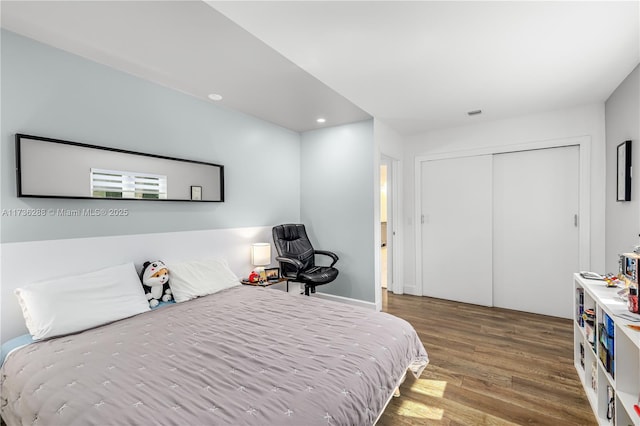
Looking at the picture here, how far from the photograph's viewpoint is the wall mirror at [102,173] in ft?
6.81

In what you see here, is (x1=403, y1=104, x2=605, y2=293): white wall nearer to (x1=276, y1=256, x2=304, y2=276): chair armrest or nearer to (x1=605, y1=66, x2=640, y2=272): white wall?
(x1=605, y1=66, x2=640, y2=272): white wall

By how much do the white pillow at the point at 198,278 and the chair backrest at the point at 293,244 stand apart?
85 cm

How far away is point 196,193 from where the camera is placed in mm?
3115

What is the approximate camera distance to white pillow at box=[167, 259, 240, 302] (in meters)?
2.62

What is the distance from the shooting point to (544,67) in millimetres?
2521

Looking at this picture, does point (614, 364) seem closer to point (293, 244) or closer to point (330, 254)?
point (330, 254)

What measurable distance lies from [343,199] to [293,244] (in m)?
0.92

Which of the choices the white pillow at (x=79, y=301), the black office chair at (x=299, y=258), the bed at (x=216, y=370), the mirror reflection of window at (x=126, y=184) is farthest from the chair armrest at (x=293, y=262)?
the white pillow at (x=79, y=301)

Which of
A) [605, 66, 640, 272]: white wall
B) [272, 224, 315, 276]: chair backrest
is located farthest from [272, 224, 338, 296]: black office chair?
[605, 66, 640, 272]: white wall

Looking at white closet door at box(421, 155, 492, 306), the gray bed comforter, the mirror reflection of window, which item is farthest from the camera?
white closet door at box(421, 155, 492, 306)

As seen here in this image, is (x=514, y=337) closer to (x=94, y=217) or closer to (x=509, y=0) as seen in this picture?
(x=509, y=0)

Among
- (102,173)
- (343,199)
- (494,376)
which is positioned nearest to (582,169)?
(494,376)

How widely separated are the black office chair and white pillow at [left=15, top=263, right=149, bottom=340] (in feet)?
5.47

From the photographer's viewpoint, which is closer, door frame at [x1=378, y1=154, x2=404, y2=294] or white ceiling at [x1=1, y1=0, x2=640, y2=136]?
white ceiling at [x1=1, y1=0, x2=640, y2=136]
